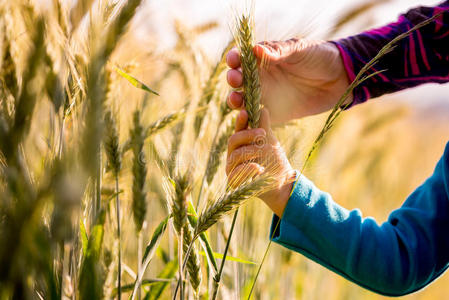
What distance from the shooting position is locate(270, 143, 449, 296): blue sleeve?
0.77 m

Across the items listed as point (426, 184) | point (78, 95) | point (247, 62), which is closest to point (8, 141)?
point (78, 95)

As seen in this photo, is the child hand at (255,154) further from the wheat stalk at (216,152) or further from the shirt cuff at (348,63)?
the shirt cuff at (348,63)

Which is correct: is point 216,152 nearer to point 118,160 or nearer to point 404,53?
point 118,160

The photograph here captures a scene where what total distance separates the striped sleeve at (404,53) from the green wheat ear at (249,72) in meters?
0.36

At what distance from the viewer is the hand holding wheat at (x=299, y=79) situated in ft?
2.47

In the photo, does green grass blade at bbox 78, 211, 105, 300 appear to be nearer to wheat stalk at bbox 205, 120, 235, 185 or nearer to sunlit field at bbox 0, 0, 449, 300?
sunlit field at bbox 0, 0, 449, 300

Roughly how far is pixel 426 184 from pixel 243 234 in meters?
0.42

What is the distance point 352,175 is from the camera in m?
1.67

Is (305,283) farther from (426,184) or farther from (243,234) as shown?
(426,184)

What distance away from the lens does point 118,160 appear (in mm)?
568

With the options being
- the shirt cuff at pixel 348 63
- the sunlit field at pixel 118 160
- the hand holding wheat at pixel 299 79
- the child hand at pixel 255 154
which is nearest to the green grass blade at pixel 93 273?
the sunlit field at pixel 118 160

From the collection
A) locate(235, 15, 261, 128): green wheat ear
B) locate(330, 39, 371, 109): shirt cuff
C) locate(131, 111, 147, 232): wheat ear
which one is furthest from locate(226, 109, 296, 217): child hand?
locate(330, 39, 371, 109): shirt cuff

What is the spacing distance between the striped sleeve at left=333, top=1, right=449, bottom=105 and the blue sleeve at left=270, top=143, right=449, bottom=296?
0.23 meters

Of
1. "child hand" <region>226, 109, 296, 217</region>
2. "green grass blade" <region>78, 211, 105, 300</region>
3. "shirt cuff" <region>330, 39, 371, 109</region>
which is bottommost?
"green grass blade" <region>78, 211, 105, 300</region>
